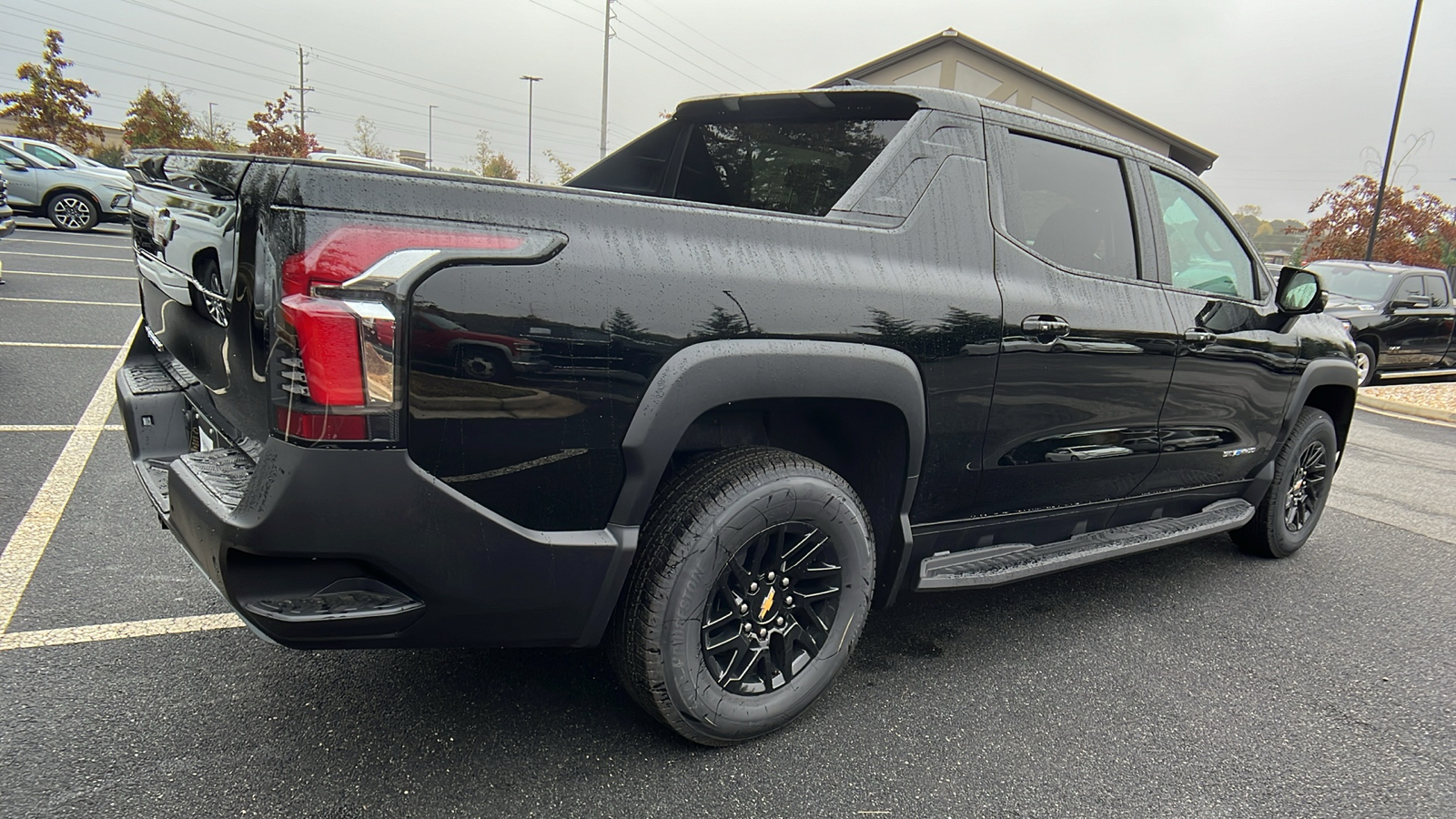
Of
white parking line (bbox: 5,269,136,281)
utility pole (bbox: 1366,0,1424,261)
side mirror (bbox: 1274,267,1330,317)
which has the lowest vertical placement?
white parking line (bbox: 5,269,136,281)

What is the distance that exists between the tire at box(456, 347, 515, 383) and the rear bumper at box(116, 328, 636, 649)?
0.21m

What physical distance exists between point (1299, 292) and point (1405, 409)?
8097mm

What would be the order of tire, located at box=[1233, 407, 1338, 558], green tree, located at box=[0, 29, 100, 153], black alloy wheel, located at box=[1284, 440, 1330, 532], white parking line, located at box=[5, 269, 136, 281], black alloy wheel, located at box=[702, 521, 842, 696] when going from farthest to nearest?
green tree, located at box=[0, 29, 100, 153] < white parking line, located at box=[5, 269, 136, 281] < black alloy wheel, located at box=[1284, 440, 1330, 532] < tire, located at box=[1233, 407, 1338, 558] < black alloy wheel, located at box=[702, 521, 842, 696]

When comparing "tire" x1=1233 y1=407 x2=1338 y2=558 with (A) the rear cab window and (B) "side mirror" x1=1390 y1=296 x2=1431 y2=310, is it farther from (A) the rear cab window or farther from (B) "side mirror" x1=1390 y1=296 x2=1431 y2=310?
(B) "side mirror" x1=1390 y1=296 x2=1431 y2=310

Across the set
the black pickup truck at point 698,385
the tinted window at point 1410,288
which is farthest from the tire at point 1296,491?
the tinted window at point 1410,288

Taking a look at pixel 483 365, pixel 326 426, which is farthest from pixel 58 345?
A: pixel 483 365

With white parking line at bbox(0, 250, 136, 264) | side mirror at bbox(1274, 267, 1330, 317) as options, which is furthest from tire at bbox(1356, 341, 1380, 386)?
white parking line at bbox(0, 250, 136, 264)

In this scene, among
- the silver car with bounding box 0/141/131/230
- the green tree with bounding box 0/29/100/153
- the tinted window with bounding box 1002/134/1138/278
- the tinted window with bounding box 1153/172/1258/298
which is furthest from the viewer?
the green tree with bounding box 0/29/100/153

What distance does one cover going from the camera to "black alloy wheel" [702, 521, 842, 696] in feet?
7.18

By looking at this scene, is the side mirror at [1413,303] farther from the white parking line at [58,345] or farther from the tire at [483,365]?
the white parking line at [58,345]

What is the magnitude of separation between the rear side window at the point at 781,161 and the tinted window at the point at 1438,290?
1200cm

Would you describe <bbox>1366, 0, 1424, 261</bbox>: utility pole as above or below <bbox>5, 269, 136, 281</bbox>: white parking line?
above

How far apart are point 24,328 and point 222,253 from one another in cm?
711

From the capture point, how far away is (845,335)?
2.18 m
